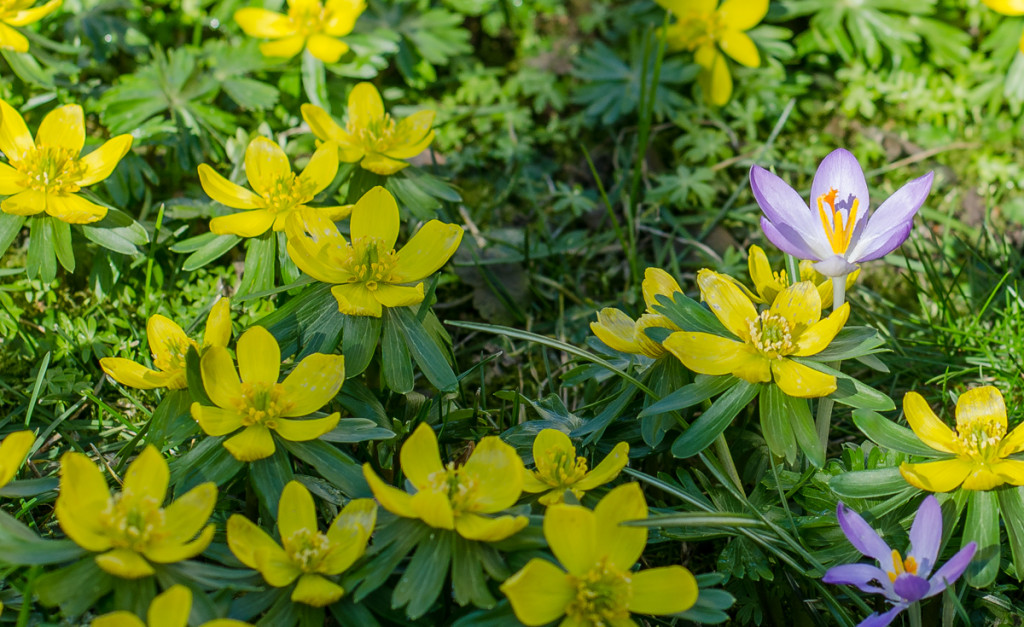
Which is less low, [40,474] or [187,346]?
[187,346]

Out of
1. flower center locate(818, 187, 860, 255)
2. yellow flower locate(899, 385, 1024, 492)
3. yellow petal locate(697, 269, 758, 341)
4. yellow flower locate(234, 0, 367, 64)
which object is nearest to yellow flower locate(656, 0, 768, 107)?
yellow flower locate(234, 0, 367, 64)

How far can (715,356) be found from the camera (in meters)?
1.68

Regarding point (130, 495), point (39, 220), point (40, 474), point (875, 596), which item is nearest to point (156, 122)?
point (39, 220)

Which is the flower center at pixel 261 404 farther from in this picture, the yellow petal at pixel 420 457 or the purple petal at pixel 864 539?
the purple petal at pixel 864 539

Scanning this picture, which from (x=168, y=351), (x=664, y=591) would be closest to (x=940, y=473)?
(x=664, y=591)

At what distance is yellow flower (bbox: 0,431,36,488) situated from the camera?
1.48m

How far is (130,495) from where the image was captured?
1421mm

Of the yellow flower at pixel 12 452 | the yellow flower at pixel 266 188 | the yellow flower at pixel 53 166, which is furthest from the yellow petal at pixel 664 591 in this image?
the yellow flower at pixel 53 166

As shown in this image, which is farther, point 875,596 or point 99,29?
point 99,29

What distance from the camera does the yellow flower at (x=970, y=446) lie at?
1.60 m

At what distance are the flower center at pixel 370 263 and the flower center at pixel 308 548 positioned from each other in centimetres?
56

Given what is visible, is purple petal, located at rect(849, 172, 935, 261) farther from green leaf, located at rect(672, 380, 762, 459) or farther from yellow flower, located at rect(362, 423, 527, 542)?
yellow flower, located at rect(362, 423, 527, 542)

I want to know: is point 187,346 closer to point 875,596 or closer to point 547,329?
point 547,329

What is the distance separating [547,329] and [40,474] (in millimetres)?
1460
